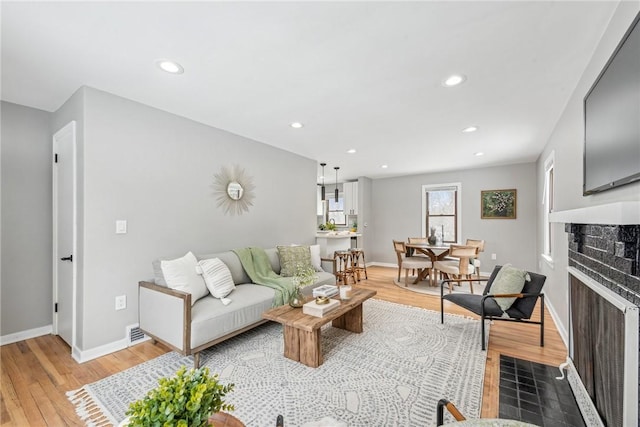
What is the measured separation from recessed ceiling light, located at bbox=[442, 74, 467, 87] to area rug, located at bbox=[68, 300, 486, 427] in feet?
7.98

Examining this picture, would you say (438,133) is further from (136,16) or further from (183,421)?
(183,421)

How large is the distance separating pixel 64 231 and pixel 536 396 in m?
4.37

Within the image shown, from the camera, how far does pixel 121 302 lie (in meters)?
2.61

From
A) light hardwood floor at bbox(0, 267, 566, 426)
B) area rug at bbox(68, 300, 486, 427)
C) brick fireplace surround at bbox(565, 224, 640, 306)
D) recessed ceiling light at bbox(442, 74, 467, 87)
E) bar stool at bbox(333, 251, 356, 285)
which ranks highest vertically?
recessed ceiling light at bbox(442, 74, 467, 87)

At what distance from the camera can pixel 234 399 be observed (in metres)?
1.86

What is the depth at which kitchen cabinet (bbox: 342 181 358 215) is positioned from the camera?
7.16 meters

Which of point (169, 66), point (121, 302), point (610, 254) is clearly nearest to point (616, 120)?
point (610, 254)

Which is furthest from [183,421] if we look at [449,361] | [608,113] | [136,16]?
[608,113]

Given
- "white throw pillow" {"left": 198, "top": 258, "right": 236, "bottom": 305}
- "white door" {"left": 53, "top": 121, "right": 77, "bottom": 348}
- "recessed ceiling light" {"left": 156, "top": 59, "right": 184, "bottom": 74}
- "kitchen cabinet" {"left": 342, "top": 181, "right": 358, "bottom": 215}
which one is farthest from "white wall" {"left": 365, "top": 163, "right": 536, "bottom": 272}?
"white door" {"left": 53, "top": 121, "right": 77, "bottom": 348}

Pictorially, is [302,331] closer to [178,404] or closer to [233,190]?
[178,404]

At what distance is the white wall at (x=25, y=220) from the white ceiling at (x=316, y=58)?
0.28 meters

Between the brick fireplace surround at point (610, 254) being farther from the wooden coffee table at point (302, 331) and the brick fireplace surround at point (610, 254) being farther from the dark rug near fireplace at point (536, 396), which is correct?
the wooden coffee table at point (302, 331)

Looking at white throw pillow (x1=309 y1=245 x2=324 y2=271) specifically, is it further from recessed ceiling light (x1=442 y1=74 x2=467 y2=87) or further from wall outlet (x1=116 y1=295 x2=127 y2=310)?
recessed ceiling light (x1=442 y1=74 x2=467 y2=87)

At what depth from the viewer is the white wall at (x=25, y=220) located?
2.68 m
